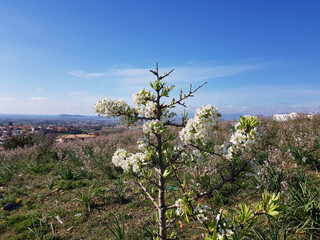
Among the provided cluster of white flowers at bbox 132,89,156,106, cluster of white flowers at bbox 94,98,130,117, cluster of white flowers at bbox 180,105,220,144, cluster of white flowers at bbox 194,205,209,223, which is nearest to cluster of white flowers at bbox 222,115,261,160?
cluster of white flowers at bbox 180,105,220,144

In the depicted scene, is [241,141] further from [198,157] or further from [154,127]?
[154,127]

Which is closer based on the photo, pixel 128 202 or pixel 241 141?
pixel 241 141

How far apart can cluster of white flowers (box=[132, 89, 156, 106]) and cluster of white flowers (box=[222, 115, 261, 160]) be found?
1112 millimetres

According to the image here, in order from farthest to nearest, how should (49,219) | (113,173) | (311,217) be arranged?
(113,173) → (49,219) → (311,217)

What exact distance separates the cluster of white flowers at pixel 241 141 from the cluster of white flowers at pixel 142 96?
43.8 inches

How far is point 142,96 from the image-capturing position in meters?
2.58

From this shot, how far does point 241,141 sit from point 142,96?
1295 mm

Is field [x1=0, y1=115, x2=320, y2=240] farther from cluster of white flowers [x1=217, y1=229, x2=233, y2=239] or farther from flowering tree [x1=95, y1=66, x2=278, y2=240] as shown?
cluster of white flowers [x1=217, y1=229, x2=233, y2=239]

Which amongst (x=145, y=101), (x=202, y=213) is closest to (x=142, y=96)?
(x=145, y=101)

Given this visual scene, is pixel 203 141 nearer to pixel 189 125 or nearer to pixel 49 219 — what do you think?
pixel 189 125

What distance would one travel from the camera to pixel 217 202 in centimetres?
488

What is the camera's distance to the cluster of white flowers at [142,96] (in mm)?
2584

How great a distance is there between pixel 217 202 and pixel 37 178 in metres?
7.11

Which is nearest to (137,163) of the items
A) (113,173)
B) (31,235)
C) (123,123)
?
(123,123)
